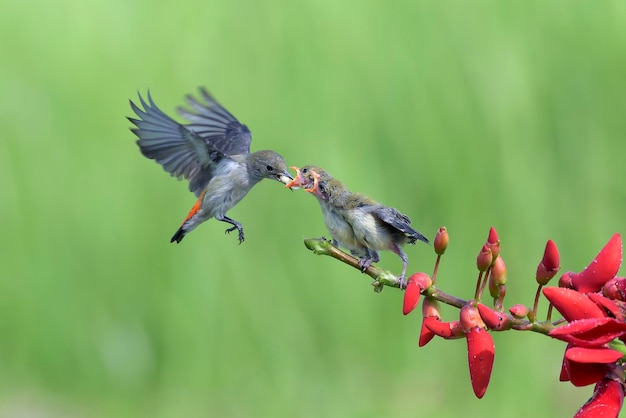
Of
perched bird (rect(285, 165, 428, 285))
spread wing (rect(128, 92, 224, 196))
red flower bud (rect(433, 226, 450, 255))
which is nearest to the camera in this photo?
red flower bud (rect(433, 226, 450, 255))

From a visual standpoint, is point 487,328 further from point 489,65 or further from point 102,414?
point 489,65

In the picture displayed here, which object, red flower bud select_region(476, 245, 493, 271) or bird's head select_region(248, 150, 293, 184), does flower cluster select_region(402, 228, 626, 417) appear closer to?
red flower bud select_region(476, 245, 493, 271)

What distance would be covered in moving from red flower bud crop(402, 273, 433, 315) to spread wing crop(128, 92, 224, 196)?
1293 millimetres

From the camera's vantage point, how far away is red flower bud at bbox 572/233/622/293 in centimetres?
147

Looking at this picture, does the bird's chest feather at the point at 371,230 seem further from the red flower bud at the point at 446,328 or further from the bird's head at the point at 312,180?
the red flower bud at the point at 446,328

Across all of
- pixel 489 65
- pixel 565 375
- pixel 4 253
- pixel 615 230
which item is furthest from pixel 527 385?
pixel 565 375

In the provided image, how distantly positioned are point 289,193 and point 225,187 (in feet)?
4.21

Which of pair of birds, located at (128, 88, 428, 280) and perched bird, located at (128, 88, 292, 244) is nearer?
pair of birds, located at (128, 88, 428, 280)

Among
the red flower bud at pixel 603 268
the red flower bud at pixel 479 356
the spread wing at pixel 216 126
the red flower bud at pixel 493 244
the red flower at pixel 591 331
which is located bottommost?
the red flower bud at pixel 479 356

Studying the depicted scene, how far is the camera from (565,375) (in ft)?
4.78

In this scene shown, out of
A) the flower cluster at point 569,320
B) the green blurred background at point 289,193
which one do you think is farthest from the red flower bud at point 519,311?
the green blurred background at point 289,193

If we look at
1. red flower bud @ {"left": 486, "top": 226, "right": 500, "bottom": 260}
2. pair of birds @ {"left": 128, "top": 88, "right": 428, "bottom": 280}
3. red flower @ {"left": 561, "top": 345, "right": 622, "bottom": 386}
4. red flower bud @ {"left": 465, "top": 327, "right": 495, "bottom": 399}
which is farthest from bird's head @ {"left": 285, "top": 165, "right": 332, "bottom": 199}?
red flower @ {"left": 561, "top": 345, "right": 622, "bottom": 386}

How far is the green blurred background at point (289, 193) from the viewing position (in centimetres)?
416

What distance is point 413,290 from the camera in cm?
151
